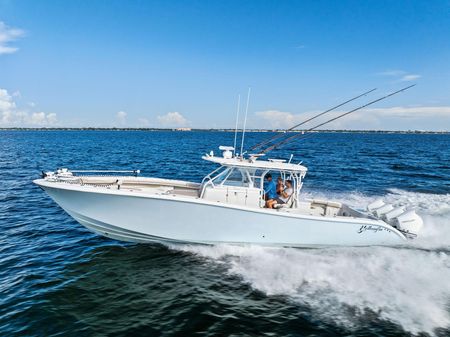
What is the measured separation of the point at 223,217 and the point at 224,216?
0.14ft

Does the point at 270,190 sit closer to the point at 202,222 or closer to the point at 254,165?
the point at 254,165

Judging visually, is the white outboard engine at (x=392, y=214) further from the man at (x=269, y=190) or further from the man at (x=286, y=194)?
the man at (x=269, y=190)

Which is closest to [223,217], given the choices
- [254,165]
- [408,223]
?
[254,165]

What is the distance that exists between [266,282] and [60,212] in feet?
32.3

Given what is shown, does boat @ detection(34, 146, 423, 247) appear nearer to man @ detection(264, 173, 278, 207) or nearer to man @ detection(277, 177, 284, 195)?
man @ detection(264, 173, 278, 207)

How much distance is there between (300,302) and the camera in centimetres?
660

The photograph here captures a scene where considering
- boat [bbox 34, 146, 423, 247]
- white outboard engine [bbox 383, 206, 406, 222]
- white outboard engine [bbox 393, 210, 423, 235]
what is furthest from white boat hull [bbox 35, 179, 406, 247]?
white outboard engine [bbox 383, 206, 406, 222]

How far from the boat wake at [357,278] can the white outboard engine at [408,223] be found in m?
0.65

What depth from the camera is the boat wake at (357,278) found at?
614cm

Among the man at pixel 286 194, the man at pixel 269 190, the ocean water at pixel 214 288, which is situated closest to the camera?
the ocean water at pixel 214 288

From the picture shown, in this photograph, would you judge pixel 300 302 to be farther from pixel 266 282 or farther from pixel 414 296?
pixel 414 296

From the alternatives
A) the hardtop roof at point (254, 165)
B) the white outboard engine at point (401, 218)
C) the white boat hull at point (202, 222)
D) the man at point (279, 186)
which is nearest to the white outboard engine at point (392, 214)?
the white outboard engine at point (401, 218)

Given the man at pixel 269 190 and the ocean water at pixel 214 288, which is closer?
the ocean water at pixel 214 288

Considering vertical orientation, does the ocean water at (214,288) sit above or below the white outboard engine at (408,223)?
below
